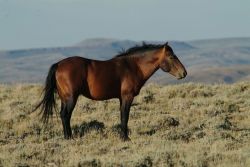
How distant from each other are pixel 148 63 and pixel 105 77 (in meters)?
1.10

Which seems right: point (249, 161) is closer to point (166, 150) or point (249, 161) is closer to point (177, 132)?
point (166, 150)

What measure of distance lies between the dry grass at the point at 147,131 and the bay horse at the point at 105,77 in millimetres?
722

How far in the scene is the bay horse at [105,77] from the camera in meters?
12.1

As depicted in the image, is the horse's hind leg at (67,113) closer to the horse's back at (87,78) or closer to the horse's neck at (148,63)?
the horse's back at (87,78)

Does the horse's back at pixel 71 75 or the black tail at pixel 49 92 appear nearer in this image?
the horse's back at pixel 71 75

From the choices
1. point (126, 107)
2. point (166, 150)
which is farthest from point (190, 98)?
point (166, 150)

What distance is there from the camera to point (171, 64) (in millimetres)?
12516

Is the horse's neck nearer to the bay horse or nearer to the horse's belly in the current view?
the bay horse

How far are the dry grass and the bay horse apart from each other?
2.37ft

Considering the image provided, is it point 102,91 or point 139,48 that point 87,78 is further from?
point 139,48

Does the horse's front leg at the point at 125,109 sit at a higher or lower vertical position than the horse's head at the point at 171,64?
lower

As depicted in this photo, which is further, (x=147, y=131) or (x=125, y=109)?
(x=147, y=131)

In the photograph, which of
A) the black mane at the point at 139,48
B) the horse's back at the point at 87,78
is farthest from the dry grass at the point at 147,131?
the black mane at the point at 139,48

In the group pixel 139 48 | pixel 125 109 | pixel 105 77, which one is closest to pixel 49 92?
pixel 105 77
